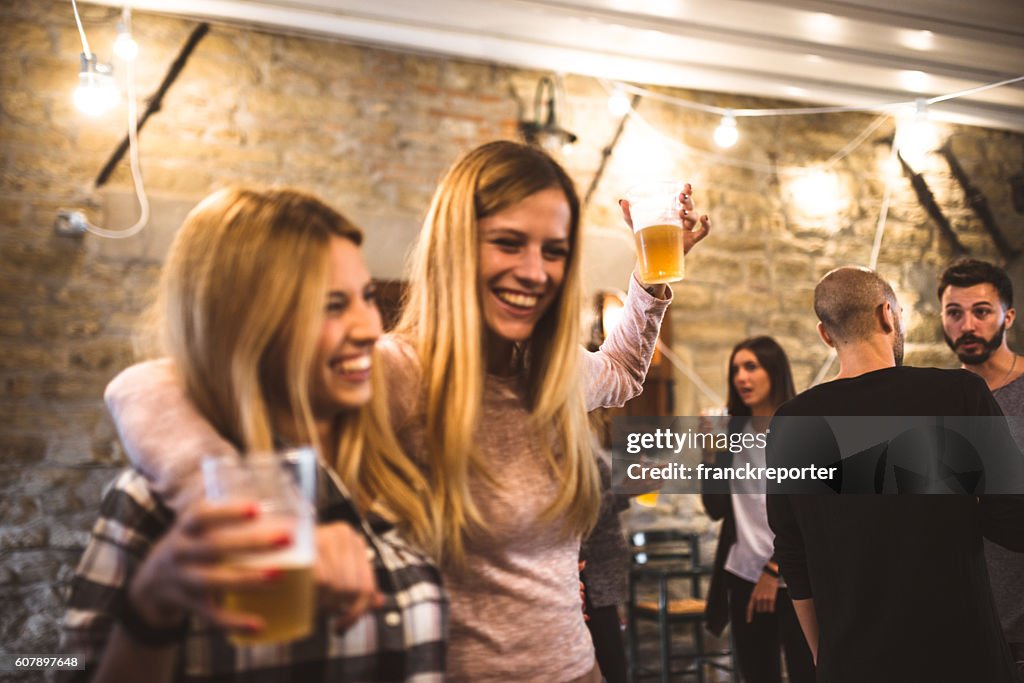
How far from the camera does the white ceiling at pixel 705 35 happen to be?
4.29m

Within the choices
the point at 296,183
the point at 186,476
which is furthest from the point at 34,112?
the point at 186,476

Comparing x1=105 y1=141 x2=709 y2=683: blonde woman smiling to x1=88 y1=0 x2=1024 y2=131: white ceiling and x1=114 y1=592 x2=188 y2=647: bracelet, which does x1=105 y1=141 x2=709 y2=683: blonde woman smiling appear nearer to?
x1=114 y1=592 x2=188 y2=647: bracelet

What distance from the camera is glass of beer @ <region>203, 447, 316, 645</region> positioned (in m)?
0.82

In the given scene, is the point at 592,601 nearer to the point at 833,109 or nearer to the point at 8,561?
the point at 8,561

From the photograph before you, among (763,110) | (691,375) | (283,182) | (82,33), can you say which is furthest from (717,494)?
(82,33)

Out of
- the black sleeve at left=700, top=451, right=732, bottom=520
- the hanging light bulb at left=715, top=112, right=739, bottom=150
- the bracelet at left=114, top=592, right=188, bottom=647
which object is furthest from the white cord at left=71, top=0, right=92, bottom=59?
the bracelet at left=114, top=592, right=188, bottom=647

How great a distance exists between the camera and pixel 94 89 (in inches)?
146

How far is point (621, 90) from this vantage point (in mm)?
5242

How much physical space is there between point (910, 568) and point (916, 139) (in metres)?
4.74

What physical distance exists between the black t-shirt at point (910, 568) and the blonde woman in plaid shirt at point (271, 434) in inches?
51.8

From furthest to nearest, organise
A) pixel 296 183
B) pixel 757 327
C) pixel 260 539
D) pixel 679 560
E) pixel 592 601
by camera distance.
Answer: pixel 757 327 < pixel 679 560 < pixel 296 183 < pixel 592 601 < pixel 260 539

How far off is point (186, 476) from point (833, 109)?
17.5ft

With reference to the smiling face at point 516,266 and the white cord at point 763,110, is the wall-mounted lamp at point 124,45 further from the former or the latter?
the smiling face at point 516,266

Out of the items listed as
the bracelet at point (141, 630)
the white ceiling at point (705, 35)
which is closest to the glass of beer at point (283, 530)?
the bracelet at point (141, 630)
